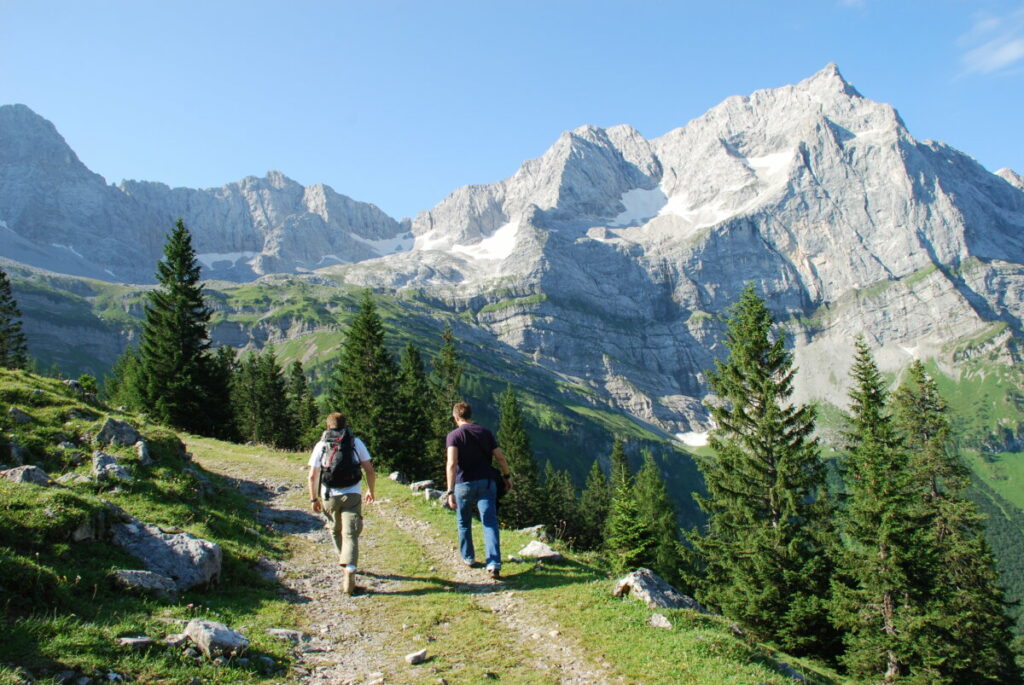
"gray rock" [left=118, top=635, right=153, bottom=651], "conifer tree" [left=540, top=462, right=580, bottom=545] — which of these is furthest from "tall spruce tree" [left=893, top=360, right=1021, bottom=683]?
"conifer tree" [left=540, top=462, right=580, bottom=545]

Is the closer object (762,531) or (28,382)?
(28,382)

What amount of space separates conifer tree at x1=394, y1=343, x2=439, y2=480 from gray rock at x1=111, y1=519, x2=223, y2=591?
1331 inches

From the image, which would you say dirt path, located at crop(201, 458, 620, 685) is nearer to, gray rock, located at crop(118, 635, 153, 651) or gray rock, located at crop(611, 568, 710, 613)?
gray rock, located at crop(611, 568, 710, 613)

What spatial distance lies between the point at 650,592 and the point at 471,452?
193 inches

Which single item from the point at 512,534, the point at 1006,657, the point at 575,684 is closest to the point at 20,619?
the point at 575,684

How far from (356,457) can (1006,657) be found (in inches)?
1646

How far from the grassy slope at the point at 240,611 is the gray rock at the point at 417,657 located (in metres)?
0.17

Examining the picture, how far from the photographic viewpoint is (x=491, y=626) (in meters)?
10.4

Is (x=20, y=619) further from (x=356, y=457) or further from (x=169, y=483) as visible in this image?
(x=169, y=483)

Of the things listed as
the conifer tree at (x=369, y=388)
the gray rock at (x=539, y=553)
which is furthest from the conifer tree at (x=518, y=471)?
the gray rock at (x=539, y=553)

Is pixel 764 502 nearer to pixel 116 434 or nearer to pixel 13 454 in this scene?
pixel 116 434

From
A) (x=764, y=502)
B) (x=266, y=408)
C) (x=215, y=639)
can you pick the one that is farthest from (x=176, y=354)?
(x=764, y=502)

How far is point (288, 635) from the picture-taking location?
944 centimetres

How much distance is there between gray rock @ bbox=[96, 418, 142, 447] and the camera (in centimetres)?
1703
